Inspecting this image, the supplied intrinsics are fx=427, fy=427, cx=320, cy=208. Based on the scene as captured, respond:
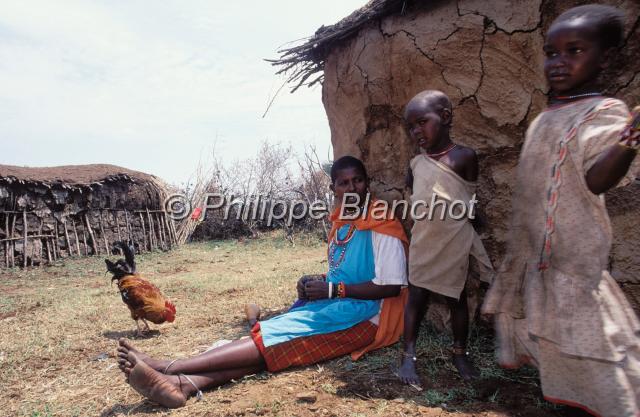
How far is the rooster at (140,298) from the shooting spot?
3.90m

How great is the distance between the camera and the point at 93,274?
348 inches

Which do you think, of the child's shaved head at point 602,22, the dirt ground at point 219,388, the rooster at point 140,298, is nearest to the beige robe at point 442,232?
the dirt ground at point 219,388

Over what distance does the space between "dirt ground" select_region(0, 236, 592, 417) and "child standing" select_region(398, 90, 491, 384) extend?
0.62 feet

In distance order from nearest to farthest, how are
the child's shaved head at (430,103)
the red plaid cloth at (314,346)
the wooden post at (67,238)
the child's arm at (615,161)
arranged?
the child's arm at (615,161)
the child's shaved head at (430,103)
the red plaid cloth at (314,346)
the wooden post at (67,238)

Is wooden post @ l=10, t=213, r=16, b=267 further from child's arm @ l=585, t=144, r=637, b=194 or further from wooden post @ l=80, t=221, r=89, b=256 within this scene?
child's arm @ l=585, t=144, r=637, b=194

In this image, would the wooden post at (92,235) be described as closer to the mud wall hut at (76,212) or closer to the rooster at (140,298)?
the mud wall hut at (76,212)

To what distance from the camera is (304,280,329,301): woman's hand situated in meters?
2.63

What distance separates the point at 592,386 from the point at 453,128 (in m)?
1.70

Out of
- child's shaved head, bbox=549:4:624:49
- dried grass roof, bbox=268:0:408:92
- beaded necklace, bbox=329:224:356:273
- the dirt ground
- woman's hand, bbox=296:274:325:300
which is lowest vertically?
the dirt ground

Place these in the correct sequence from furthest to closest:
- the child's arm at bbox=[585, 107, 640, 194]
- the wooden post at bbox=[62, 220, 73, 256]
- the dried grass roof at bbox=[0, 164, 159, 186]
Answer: the wooden post at bbox=[62, 220, 73, 256], the dried grass roof at bbox=[0, 164, 159, 186], the child's arm at bbox=[585, 107, 640, 194]

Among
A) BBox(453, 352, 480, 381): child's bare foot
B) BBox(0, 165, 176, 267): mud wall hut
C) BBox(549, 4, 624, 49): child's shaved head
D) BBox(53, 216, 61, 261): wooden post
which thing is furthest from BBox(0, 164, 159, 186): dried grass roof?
BBox(549, 4, 624, 49): child's shaved head

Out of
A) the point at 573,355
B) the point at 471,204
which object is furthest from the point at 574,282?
the point at 471,204

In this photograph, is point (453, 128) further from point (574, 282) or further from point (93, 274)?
point (93, 274)

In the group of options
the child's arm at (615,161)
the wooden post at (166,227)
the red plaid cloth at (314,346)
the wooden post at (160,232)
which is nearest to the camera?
the child's arm at (615,161)
